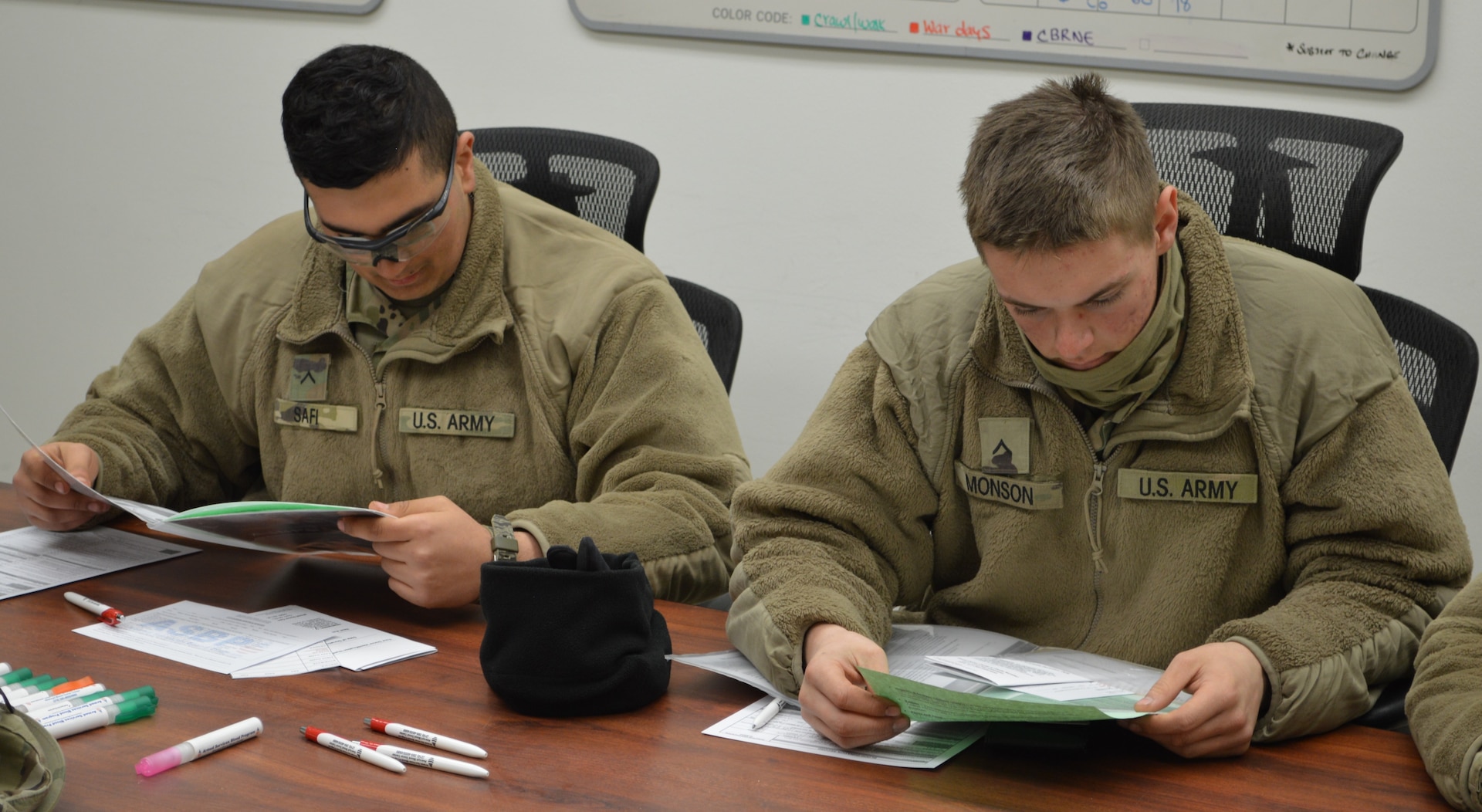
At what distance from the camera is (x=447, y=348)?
1.82m

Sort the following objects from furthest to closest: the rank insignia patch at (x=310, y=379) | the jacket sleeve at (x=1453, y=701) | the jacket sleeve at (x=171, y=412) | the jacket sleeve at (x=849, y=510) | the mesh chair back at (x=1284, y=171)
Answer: the jacket sleeve at (x=171, y=412) < the rank insignia patch at (x=310, y=379) < the mesh chair back at (x=1284, y=171) < the jacket sleeve at (x=849, y=510) < the jacket sleeve at (x=1453, y=701)

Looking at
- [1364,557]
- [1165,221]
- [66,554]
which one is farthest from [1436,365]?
[66,554]

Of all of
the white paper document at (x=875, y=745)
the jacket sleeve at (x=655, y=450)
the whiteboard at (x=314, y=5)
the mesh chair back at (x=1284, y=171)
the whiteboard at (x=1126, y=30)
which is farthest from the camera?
the whiteboard at (x=314, y=5)

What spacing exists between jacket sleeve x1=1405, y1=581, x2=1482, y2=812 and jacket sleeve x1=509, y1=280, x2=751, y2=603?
2.76ft

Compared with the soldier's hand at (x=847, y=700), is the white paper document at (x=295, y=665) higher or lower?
lower

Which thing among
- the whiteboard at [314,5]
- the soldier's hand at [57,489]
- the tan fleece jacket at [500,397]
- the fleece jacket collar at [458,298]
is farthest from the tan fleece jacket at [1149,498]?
the whiteboard at [314,5]

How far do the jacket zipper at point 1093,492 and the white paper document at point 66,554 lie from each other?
113 centimetres

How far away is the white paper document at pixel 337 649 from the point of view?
1.36 meters

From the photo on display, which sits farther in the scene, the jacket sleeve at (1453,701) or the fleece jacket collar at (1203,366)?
the fleece jacket collar at (1203,366)

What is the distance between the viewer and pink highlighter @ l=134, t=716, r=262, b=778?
113 cm

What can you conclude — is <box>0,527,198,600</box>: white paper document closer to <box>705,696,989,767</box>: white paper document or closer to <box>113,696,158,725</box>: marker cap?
<box>113,696,158,725</box>: marker cap

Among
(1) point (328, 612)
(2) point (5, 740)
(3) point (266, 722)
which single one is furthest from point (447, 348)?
(2) point (5, 740)

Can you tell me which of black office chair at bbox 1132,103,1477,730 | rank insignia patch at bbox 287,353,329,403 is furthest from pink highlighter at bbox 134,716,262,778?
black office chair at bbox 1132,103,1477,730

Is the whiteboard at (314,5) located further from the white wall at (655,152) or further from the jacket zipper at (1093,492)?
the jacket zipper at (1093,492)
